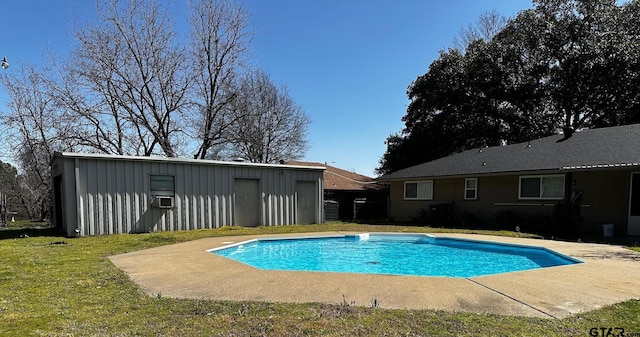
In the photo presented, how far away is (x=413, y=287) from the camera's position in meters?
4.79

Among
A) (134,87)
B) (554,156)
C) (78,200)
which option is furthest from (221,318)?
(134,87)

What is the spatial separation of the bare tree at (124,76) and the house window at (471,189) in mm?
15518

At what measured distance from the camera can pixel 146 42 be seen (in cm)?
1862

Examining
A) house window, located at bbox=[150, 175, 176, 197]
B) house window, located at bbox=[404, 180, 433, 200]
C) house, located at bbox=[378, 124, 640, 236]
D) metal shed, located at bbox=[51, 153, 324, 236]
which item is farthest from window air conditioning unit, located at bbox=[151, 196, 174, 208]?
house window, located at bbox=[404, 180, 433, 200]

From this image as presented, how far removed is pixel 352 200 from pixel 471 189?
828 cm

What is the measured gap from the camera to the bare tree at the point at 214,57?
19812 mm

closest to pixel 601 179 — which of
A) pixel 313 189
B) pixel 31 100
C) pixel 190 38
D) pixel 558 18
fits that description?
pixel 313 189

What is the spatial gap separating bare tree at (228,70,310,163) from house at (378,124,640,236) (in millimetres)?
13162

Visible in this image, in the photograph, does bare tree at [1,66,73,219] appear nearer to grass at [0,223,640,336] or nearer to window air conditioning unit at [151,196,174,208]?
window air conditioning unit at [151,196,174,208]

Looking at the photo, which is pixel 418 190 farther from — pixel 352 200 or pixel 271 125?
pixel 271 125

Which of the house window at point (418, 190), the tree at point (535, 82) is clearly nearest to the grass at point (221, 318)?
the house window at point (418, 190)

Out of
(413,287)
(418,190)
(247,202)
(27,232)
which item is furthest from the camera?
(418,190)

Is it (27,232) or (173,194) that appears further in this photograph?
(173,194)

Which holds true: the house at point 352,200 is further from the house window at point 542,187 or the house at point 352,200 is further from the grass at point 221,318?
the grass at point 221,318
